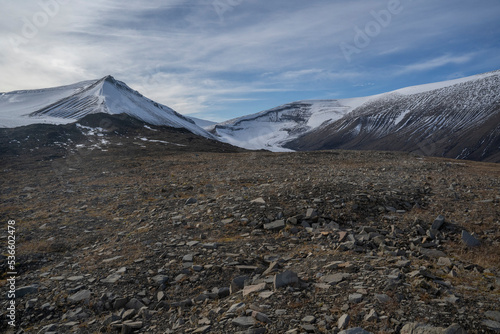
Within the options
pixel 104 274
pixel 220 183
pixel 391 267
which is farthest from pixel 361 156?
pixel 104 274

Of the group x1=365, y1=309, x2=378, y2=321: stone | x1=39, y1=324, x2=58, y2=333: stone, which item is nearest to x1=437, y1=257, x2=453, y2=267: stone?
x1=365, y1=309, x2=378, y2=321: stone

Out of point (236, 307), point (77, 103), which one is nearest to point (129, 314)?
point (236, 307)

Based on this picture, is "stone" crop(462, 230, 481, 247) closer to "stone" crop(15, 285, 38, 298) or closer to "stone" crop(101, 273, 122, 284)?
"stone" crop(101, 273, 122, 284)

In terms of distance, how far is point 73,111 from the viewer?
90500mm

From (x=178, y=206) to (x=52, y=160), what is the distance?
3214 centimetres

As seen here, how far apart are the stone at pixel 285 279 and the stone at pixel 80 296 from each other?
4.81 m

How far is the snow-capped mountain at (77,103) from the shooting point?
87688mm

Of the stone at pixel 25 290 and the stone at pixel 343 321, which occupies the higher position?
the stone at pixel 343 321

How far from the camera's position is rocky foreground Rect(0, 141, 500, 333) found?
580cm

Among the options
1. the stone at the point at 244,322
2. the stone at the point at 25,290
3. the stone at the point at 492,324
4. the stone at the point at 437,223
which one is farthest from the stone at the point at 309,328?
the stone at the point at 437,223

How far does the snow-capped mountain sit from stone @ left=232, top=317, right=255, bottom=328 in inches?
3387

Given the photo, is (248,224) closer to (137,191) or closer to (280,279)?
(280,279)

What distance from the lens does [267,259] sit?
8.65 m

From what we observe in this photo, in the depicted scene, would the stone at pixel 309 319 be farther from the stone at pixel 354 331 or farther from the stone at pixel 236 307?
the stone at pixel 236 307
